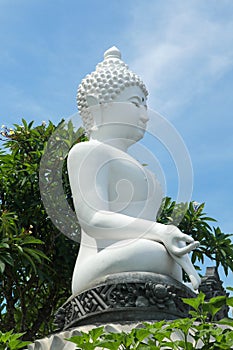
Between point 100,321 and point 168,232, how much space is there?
76cm

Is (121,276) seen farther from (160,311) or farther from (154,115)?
(154,115)

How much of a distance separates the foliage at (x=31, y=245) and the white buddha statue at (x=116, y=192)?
2.65 meters

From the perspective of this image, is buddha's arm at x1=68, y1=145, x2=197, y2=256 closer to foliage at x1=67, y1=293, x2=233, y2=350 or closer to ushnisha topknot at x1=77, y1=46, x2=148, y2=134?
ushnisha topknot at x1=77, y1=46, x2=148, y2=134

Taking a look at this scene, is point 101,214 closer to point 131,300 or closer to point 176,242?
point 176,242

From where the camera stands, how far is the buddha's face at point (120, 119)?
5203 mm

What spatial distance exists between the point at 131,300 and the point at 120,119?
1.55 m

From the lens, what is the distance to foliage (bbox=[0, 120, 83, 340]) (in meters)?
7.70

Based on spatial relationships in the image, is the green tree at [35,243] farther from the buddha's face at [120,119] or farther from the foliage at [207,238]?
the buddha's face at [120,119]

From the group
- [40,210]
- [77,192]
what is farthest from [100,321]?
[40,210]

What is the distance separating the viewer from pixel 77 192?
4855 millimetres

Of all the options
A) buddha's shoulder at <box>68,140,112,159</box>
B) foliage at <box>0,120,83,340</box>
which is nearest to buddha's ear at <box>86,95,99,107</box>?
buddha's shoulder at <box>68,140,112,159</box>

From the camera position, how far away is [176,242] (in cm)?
450

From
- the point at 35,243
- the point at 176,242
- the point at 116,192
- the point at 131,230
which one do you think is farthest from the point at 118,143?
the point at 35,243

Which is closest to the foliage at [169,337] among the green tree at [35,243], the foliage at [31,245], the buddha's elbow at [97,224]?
the buddha's elbow at [97,224]
